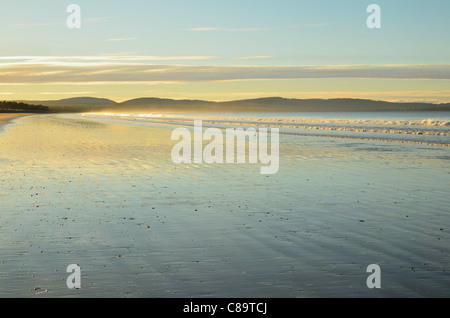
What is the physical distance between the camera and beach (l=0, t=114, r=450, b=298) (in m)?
7.05

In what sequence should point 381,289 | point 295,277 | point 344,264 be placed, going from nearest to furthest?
point 381,289, point 295,277, point 344,264

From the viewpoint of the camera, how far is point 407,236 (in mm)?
9602

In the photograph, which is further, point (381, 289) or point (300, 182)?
point (300, 182)

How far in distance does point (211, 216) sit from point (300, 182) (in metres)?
6.15

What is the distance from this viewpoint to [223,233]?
32.8ft

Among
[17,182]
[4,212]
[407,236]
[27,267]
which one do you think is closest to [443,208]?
[407,236]

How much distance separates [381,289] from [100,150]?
24.4 meters

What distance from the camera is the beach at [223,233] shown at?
7055 mm
